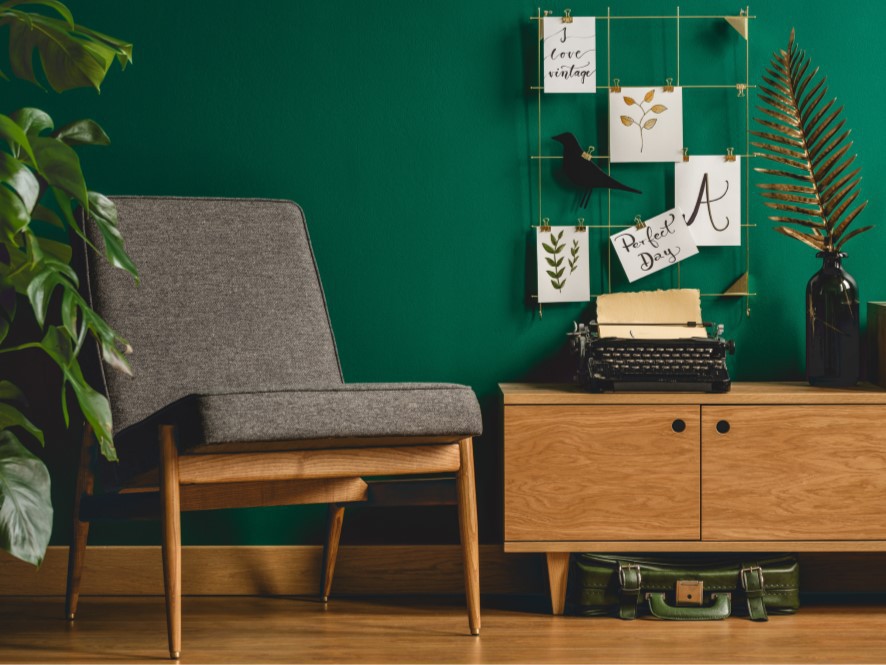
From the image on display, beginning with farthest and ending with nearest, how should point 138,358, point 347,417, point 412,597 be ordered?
point 412,597 < point 138,358 < point 347,417

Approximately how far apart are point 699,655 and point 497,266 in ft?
3.54

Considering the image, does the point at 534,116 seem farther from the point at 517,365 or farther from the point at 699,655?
the point at 699,655

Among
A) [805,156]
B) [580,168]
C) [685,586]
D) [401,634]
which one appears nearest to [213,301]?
[401,634]

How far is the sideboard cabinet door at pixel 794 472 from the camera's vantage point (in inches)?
88.0

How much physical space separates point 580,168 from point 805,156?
1.79 ft

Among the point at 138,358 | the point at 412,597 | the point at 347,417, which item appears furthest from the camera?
the point at 412,597

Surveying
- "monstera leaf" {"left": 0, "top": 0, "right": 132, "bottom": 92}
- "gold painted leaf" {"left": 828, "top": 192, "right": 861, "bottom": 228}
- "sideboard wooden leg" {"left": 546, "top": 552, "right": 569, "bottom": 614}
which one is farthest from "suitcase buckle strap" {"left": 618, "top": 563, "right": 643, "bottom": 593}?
"monstera leaf" {"left": 0, "top": 0, "right": 132, "bottom": 92}

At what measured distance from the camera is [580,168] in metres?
2.55

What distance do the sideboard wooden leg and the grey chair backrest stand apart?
25.5 inches

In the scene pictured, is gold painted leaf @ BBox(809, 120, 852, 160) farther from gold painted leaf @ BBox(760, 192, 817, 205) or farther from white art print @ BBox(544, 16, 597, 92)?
white art print @ BBox(544, 16, 597, 92)

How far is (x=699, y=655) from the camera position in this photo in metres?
1.96

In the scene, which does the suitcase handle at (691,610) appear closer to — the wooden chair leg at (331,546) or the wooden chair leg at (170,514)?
the wooden chair leg at (331,546)

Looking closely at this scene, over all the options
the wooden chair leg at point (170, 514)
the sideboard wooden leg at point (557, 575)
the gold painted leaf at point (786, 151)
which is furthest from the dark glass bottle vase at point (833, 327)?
the wooden chair leg at point (170, 514)

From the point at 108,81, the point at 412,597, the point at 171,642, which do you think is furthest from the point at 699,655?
the point at 108,81
